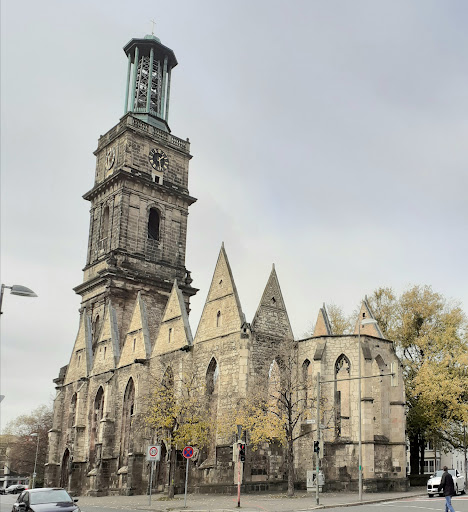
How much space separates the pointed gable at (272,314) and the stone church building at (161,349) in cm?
8

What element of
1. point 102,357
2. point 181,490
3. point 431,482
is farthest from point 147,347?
point 431,482

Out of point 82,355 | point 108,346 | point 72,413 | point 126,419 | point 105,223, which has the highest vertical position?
point 105,223

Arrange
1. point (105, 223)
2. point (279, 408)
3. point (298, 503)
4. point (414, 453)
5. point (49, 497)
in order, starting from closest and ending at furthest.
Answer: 1. point (49, 497)
2. point (298, 503)
3. point (279, 408)
4. point (414, 453)
5. point (105, 223)

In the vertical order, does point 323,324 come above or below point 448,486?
above

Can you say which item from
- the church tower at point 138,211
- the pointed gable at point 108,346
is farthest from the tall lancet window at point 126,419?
the church tower at point 138,211

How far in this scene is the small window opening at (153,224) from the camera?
63.2 metres

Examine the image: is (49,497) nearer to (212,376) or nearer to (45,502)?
(45,502)

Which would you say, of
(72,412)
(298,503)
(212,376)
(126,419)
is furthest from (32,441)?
(298,503)

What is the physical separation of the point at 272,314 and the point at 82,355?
2389 centimetres

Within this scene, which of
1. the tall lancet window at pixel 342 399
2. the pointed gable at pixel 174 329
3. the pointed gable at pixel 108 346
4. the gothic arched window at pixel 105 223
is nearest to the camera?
the tall lancet window at pixel 342 399

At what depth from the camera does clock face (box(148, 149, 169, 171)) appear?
63969 mm

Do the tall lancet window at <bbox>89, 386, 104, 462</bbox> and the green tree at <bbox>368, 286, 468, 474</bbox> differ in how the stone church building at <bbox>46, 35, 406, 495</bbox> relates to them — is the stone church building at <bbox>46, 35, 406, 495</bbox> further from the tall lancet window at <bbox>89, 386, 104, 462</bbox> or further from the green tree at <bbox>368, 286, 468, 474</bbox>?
the green tree at <bbox>368, 286, 468, 474</bbox>

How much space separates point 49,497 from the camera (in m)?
19.1

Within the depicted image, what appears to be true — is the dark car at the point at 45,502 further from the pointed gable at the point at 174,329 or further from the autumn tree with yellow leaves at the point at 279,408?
the pointed gable at the point at 174,329
